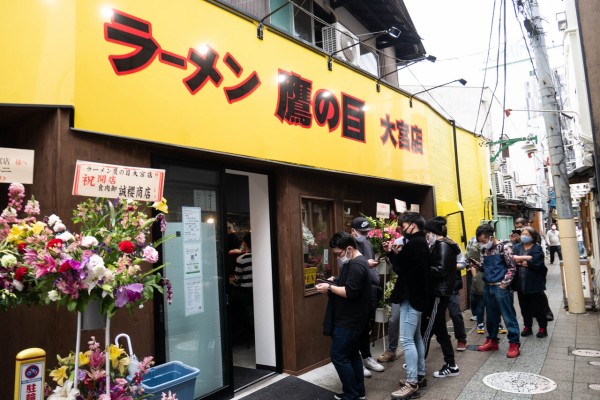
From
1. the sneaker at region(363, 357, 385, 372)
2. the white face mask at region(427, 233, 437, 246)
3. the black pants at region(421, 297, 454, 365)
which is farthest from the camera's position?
the white face mask at region(427, 233, 437, 246)

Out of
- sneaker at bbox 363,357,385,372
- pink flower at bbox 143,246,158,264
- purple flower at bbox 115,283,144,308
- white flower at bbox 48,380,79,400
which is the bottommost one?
sneaker at bbox 363,357,385,372

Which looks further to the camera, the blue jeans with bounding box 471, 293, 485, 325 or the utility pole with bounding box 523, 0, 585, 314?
the utility pole with bounding box 523, 0, 585, 314

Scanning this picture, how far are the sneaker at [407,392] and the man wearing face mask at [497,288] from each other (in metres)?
2.44

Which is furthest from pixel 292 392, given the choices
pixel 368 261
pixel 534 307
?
pixel 534 307

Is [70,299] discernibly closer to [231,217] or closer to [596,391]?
[596,391]

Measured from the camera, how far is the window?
693 cm

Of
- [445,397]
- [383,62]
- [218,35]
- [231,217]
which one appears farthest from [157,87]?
[383,62]

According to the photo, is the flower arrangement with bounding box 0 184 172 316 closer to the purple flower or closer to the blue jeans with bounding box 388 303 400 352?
the purple flower

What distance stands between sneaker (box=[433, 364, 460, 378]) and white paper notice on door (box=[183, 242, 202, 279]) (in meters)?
3.85

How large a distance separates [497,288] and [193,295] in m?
5.10

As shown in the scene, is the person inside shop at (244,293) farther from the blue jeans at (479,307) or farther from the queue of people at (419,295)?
the blue jeans at (479,307)

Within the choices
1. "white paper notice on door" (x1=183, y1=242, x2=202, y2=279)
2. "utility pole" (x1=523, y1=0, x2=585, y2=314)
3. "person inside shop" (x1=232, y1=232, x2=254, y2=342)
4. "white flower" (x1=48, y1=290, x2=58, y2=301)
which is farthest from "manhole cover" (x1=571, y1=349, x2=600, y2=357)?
"white flower" (x1=48, y1=290, x2=58, y2=301)

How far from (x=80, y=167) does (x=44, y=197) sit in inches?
35.9

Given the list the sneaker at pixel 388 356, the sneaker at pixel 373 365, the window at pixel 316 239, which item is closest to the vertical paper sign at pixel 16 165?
the window at pixel 316 239
